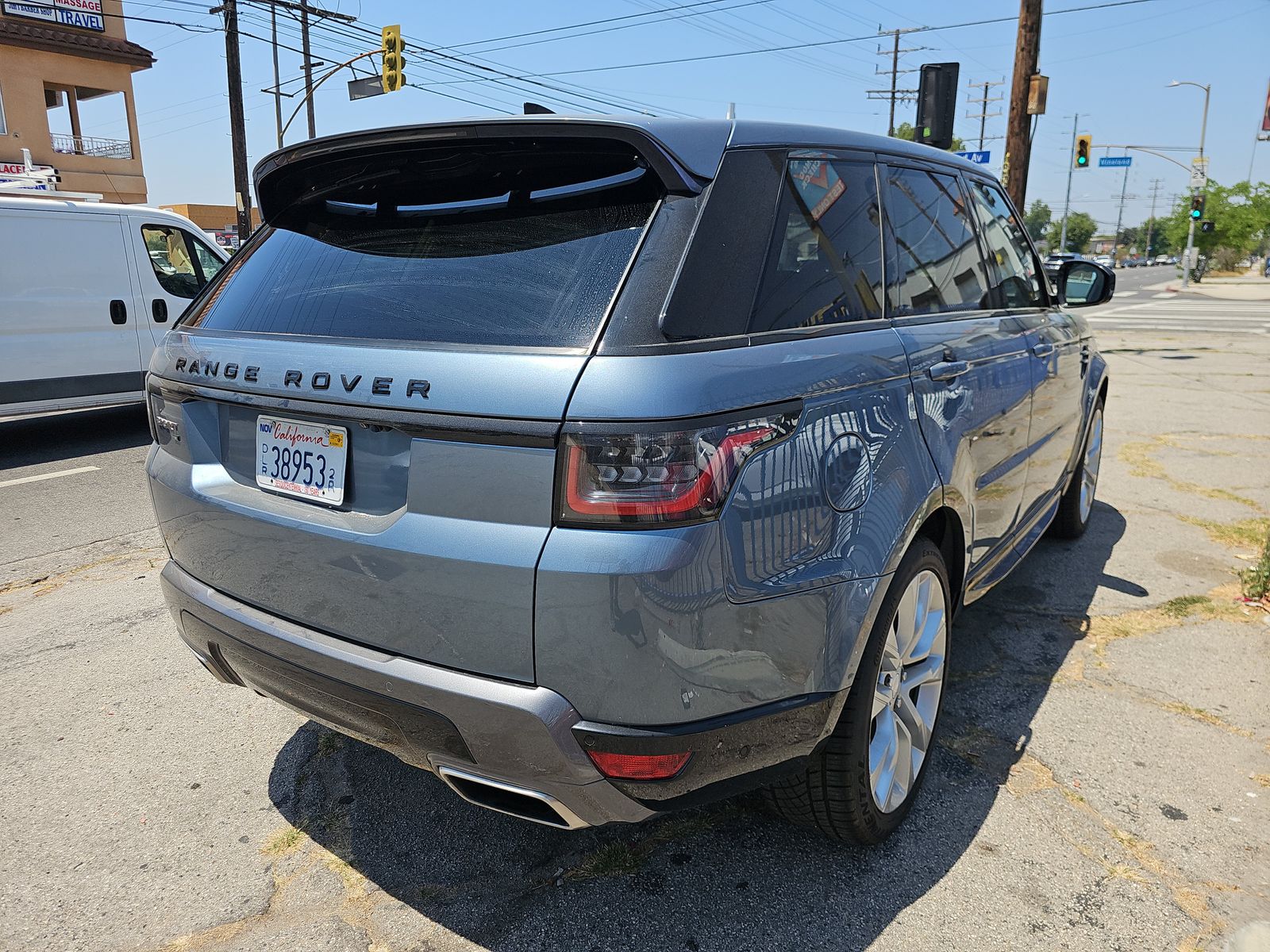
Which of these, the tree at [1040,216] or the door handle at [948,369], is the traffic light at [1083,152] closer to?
the door handle at [948,369]

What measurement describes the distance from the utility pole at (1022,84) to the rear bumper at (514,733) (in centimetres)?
1367

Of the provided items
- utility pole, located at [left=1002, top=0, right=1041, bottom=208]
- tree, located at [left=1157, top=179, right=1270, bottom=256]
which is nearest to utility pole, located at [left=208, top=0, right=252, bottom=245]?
utility pole, located at [left=1002, top=0, right=1041, bottom=208]

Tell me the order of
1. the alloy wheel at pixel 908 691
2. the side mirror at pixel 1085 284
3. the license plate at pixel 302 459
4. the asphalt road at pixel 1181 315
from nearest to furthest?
the license plate at pixel 302 459 < the alloy wheel at pixel 908 691 < the side mirror at pixel 1085 284 < the asphalt road at pixel 1181 315

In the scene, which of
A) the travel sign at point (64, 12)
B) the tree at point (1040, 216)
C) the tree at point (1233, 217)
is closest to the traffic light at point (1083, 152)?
the travel sign at point (64, 12)

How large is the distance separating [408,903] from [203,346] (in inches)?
59.6

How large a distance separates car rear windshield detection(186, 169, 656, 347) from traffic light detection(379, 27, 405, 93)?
19.7m

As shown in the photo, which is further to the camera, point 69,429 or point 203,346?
point 69,429

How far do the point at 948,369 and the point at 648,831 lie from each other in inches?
62.0

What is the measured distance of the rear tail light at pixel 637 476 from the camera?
1.70 m

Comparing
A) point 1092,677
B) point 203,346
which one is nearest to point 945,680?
point 1092,677

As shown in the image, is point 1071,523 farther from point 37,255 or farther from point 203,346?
point 37,255

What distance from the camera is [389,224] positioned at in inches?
89.4

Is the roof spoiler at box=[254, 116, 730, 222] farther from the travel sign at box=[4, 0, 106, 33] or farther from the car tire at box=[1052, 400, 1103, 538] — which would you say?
the travel sign at box=[4, 0, 106, 33]

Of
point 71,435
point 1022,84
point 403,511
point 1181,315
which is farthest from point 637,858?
point 1181,315
